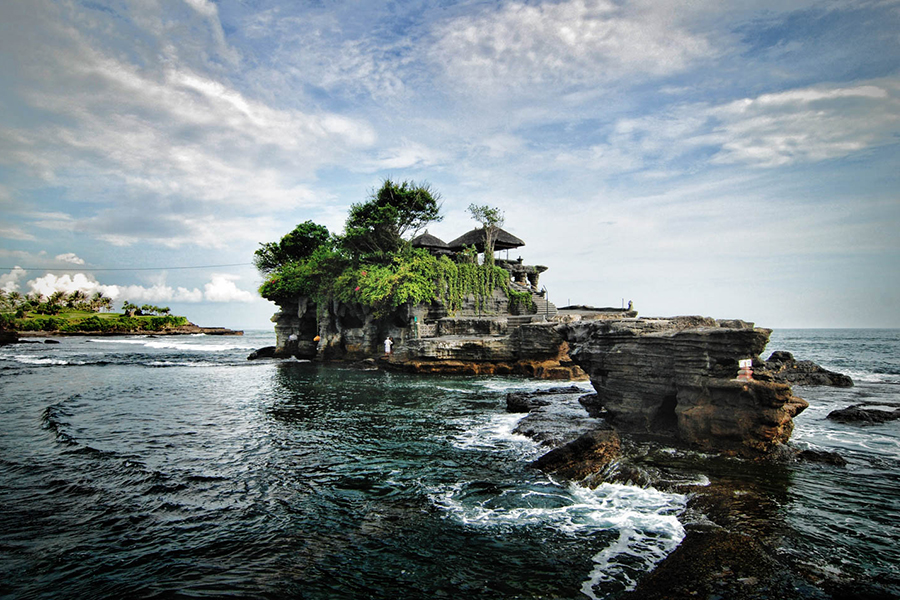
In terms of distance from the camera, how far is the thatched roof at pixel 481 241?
39.1 m

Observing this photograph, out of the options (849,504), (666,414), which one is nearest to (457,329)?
(666,414)

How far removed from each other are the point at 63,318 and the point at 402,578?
355 ft

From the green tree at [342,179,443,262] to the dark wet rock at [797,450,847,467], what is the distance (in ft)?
91.9

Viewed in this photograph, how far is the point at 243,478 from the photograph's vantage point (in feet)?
28.2

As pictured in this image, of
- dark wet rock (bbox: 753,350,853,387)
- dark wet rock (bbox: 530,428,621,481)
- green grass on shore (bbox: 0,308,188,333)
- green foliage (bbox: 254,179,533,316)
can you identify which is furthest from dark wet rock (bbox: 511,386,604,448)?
green grass on shore (bbox: 0,308,188,333)

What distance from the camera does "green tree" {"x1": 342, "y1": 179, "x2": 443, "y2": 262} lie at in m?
33.8

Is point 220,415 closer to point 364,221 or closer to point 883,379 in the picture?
point 364,221

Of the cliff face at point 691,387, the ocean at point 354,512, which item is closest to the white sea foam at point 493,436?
the ocean at point 354,512

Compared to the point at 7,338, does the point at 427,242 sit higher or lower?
higher

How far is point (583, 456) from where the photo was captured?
28.9ft

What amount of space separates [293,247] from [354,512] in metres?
38.3

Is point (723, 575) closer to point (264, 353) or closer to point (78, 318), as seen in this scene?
point (264, 353)

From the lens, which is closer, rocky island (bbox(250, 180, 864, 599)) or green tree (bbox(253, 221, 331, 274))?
rocky island (bbox(250, 180, 864, 599))

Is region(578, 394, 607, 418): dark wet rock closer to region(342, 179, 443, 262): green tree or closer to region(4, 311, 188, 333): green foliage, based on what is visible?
region(342, 179, 443, 262): green tree
